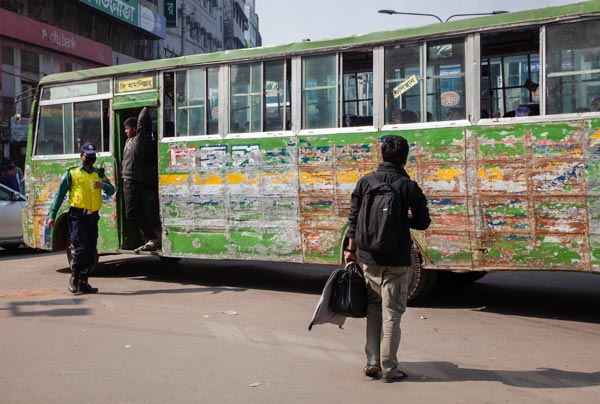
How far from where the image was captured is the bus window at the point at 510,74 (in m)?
6.78

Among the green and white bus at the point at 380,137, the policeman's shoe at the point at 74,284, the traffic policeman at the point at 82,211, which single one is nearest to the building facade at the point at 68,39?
the traffic policeman at the point at 82,211

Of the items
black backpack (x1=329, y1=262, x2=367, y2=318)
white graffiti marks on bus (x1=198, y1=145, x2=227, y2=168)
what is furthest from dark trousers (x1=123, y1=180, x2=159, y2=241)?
black backpack (x1=329, y1=262, x2=367, y2=318)

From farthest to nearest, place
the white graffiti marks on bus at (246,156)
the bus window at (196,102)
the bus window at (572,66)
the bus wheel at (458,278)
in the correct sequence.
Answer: the bus wheel at (458,278) → the bus window at (196,102) → the white graffiti marks on bus at (246,156) → the bus window at (572,66)

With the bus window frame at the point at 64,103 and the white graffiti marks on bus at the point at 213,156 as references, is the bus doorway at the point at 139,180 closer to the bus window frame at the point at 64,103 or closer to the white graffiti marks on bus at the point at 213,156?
the bus window frame at the point at 64,103

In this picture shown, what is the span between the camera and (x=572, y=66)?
6.40 meters

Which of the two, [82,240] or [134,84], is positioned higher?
[134,84]

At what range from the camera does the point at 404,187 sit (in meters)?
4.66

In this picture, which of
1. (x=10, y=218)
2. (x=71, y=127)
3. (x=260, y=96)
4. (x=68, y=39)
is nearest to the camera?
(x=260, y=96)

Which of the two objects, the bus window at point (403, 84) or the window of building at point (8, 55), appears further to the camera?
the window of building at point (8, 55)

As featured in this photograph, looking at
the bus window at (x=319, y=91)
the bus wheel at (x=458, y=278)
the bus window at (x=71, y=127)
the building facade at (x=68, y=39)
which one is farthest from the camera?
the building facade at (x=68, y=39)

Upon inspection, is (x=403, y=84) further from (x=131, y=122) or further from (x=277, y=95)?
(x=131, y=122)

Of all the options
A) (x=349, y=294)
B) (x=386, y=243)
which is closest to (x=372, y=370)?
(x=349, y=294)

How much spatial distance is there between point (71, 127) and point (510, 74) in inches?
242

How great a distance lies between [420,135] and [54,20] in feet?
99.2
